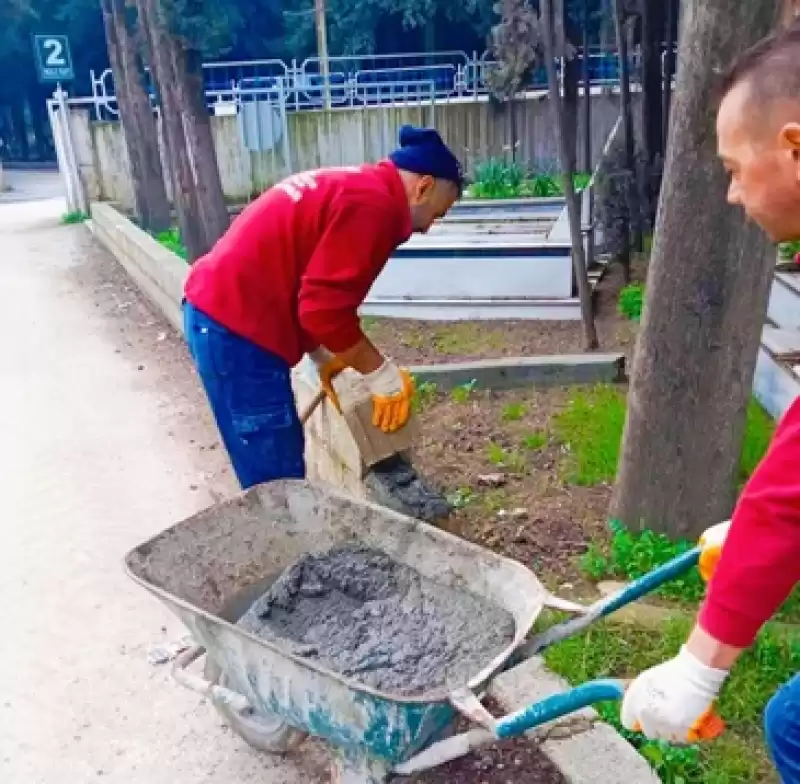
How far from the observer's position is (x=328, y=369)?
11.9ft

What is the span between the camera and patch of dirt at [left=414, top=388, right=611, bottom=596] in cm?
375

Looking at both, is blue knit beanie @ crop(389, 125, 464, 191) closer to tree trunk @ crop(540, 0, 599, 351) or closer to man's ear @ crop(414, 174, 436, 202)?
man's ear @ crop(414, 174, 436, 202)

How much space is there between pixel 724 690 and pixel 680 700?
140cm

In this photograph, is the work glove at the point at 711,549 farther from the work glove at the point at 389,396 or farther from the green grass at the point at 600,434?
the green grass at the point at 600,434

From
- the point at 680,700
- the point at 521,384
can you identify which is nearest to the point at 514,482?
the point at 521,384

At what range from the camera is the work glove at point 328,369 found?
3623 mm

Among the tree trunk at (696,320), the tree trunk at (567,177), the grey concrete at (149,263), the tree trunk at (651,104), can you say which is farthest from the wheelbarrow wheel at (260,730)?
the tree trunk at (651,104)

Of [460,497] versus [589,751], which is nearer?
[589,751]

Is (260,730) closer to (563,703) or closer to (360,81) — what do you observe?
(563,703)

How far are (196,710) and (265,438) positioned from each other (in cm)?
98

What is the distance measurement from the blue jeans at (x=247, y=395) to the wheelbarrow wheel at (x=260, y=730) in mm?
761

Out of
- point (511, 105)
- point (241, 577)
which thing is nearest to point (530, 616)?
point (241, 577)

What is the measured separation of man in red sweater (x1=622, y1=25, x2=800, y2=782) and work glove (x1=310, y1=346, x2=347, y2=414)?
2.16 metres

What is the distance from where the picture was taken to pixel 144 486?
5180 millimetres
